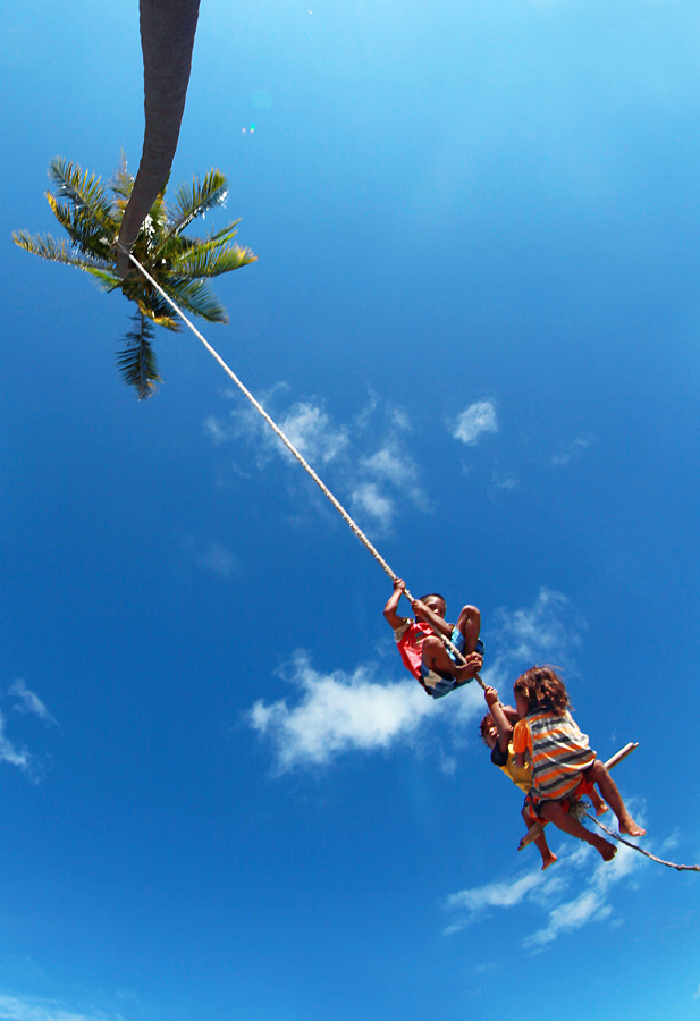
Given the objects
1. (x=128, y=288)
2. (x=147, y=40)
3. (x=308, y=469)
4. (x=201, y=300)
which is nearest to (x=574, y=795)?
(x=308, y=469)

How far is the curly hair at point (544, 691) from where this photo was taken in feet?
13.6

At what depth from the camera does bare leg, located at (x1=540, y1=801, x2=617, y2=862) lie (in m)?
3.98

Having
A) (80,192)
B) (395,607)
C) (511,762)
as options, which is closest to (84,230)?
(80,192)

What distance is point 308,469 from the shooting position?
16.1ft

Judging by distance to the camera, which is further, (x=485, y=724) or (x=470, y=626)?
(x=485, y=724)

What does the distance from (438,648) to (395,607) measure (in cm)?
57

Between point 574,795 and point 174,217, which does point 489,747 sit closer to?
point 574,795

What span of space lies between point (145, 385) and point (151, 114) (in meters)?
6.64

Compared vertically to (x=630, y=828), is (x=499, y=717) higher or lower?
higher

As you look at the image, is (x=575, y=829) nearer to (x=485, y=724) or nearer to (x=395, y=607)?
(x=485, y=724)

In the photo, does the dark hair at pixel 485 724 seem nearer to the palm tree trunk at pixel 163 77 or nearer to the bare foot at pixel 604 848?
the bare foot at pixel 604 848

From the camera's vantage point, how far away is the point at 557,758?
13.1ft

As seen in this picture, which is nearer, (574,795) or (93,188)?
(574,795)

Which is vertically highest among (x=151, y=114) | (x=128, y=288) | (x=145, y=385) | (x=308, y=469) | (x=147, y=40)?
(x=128, y=288)
